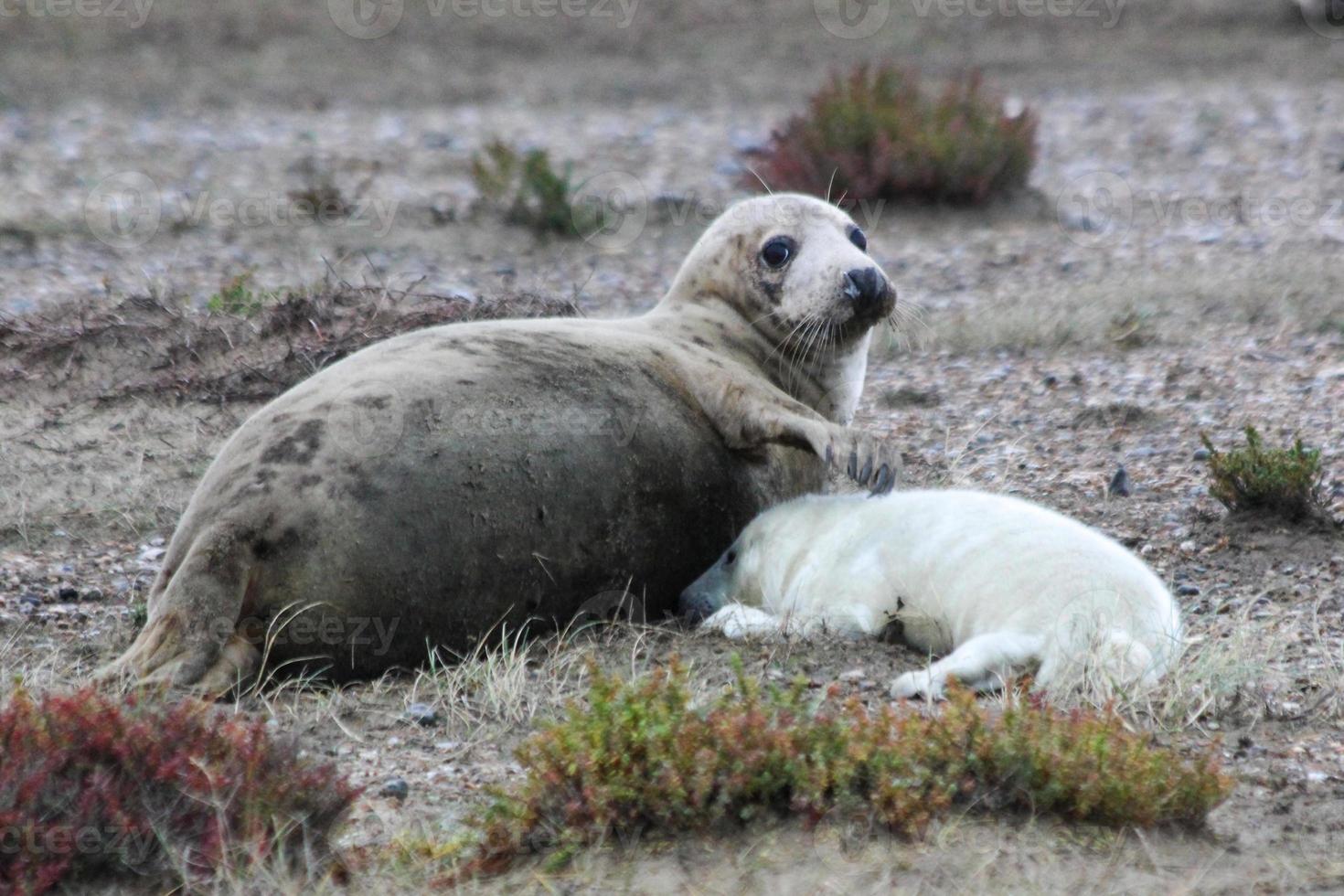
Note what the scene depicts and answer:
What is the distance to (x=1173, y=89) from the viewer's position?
1557cm

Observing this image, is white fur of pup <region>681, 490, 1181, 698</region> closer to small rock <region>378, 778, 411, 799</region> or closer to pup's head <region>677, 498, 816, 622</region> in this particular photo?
pup's head <region>677, 498, 816, 622</region>

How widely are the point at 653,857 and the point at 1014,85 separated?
45.4 feet

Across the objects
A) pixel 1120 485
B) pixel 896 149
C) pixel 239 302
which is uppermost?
pixel 896 149

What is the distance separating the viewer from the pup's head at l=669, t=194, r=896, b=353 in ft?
17.3

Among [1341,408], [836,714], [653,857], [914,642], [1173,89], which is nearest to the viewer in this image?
[653,857]

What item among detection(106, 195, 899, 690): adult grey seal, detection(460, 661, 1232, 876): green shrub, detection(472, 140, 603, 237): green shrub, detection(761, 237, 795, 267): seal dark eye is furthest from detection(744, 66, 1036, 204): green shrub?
detection(460, 661, 1232, 876): green shrub

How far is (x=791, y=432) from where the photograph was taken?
15.6 ft

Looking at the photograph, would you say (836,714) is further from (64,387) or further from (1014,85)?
(1014,85)

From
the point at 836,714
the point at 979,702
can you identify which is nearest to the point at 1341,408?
the point at 979,702

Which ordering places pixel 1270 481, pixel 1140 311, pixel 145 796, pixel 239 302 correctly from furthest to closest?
pixel 1140 311
pixel 239 302
pixel 1270 481
pixel 145 796

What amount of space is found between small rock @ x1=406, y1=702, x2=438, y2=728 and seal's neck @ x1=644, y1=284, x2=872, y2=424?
1.73 metres

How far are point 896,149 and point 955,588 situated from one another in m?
6.81

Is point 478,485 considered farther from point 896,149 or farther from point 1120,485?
point 896,149

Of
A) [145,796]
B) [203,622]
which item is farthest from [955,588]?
[145,796]
